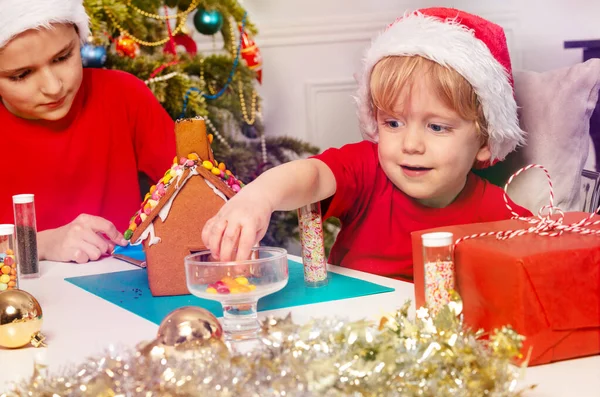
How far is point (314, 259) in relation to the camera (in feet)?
4.44

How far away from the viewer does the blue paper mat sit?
1.21 m

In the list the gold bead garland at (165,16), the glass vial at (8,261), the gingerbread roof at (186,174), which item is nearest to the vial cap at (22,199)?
the glass vial at (8,261)

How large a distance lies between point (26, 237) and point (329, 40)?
227 centimetres

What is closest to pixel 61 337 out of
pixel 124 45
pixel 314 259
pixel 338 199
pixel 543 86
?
pixel 314 259

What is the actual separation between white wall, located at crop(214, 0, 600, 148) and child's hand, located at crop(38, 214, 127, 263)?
6.30 feet

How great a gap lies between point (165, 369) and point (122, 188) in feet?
5.15

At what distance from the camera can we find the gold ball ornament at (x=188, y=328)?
2.75ft

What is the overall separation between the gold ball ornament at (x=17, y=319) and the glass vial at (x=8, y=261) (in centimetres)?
31

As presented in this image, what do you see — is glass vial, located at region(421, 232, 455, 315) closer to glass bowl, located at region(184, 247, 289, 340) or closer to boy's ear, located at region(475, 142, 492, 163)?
glass bowl, located at region(184, 247, 289, 340)

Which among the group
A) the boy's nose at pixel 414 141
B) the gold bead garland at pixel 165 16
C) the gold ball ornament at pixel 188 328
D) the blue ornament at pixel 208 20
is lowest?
the gold ball ornament at pixel 188 328

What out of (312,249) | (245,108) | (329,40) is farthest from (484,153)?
(329,40)

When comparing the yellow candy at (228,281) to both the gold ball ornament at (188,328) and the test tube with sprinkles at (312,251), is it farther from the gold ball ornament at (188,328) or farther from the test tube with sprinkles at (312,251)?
the test tube with sprinkles at (312,251)

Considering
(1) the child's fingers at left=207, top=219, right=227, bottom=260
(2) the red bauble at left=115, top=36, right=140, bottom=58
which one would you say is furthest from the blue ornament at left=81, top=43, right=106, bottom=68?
(1) the child's fingers at left=207, top=219, right=227, bottom=260

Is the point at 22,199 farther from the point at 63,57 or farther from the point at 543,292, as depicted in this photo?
the point at 543,292
